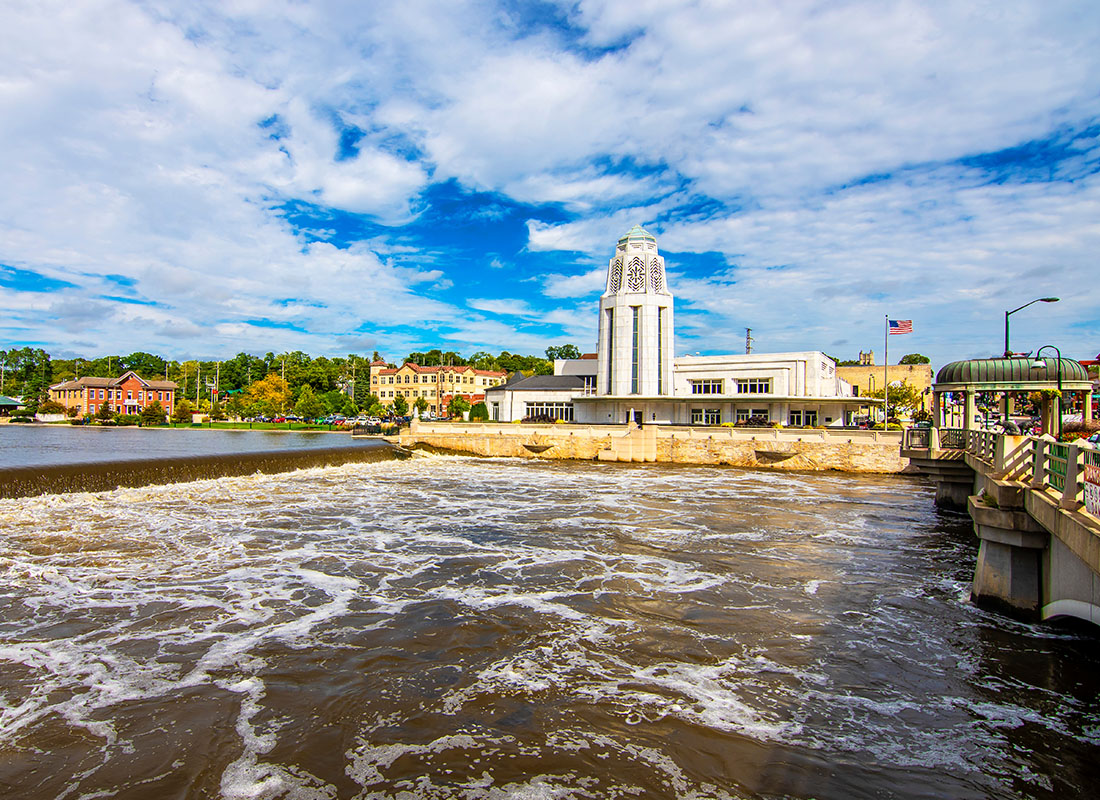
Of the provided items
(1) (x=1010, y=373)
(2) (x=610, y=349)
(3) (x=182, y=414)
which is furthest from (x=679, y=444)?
(3) (x=182, y=414)

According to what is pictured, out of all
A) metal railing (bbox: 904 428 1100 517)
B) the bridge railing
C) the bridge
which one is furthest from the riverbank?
the bridge

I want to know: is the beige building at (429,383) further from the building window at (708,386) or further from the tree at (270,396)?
the building window at (708,386)

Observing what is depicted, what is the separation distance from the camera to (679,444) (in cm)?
4559

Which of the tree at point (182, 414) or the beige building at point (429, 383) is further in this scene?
the beige building at point (429, 383)

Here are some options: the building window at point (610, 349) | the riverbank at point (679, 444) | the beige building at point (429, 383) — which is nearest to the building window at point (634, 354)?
the building window at point (610, 349)

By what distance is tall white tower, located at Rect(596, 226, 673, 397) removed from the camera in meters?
61.0

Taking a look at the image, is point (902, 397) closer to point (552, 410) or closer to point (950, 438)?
point (552, 410)

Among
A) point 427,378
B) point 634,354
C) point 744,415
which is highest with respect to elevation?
point 634,354

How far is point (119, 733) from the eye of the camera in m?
7.05

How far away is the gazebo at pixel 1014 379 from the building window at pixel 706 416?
35411 millimetres

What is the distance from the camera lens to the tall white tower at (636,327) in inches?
2403

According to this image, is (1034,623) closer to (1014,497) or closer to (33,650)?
(1014,497)

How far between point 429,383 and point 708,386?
2343 inches

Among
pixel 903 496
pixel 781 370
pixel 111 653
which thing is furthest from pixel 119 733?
pixel 781 370
